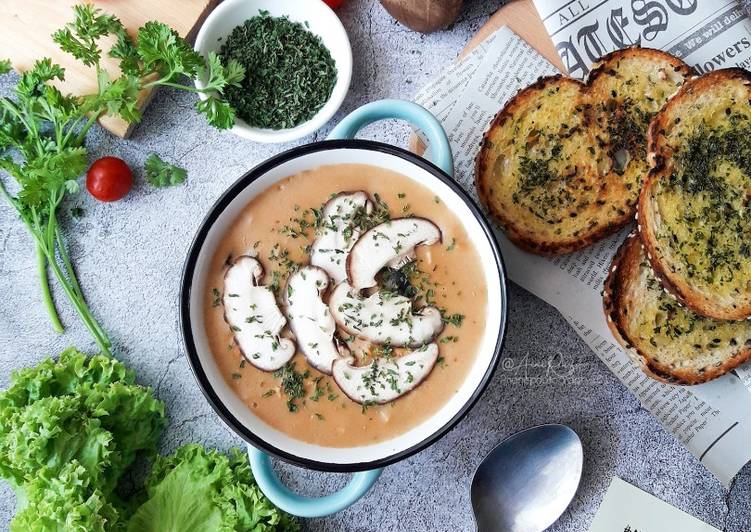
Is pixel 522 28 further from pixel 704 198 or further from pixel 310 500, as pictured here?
pixel 310 500

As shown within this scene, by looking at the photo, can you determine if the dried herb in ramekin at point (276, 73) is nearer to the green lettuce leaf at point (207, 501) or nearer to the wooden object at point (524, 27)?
the wooden object at point (524, 27)

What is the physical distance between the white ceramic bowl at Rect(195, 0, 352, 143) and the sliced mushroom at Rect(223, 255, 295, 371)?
66 cm

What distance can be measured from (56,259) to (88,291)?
17cm

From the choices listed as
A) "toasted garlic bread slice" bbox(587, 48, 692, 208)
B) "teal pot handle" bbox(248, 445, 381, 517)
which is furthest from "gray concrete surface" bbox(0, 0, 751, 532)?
"toasted garlic bread slice" bbox(587, 48, 692, 208)

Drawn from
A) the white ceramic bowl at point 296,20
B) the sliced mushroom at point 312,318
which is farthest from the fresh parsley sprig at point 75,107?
the sliced mushroom at point 312,318

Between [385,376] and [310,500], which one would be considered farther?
[310,500]

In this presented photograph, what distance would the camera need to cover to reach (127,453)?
2.43m

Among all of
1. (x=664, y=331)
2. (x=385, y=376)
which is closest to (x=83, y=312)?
(x=385, y=376)

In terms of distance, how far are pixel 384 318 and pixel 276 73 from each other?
3.47 feet

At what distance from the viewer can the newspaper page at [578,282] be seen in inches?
94.4

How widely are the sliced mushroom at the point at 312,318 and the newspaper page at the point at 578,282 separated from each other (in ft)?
2.36

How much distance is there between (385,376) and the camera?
1.97m

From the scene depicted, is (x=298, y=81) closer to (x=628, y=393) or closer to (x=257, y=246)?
(x=257, y=246)

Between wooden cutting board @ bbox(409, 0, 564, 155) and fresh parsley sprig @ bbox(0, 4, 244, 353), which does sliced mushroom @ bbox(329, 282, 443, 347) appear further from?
fresh parsley sprig @ bbox(0, 4, 244, 353)
